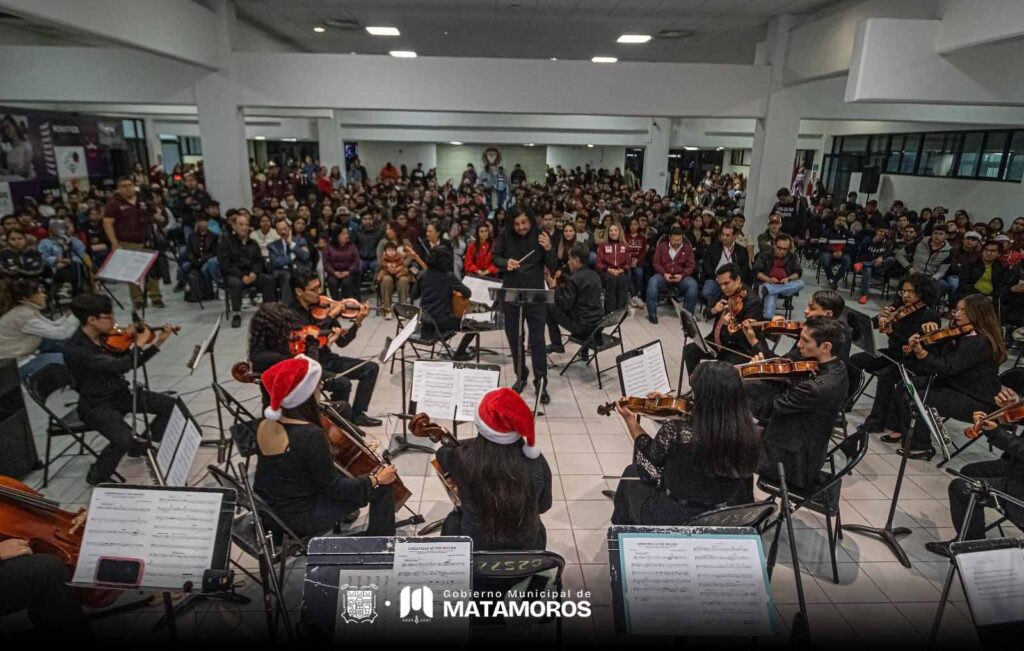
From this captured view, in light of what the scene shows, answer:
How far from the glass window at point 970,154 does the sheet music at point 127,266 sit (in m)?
15.0

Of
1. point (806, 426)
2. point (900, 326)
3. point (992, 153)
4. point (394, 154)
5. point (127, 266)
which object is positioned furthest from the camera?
point (394, 154)

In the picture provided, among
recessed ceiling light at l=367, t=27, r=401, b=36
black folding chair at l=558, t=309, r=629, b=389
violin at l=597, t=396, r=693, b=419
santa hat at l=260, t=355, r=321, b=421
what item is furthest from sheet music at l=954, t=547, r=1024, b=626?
recessed ceiling light at l=367, t=27, r=401, b=36

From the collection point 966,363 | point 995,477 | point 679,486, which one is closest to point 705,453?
point 679,486

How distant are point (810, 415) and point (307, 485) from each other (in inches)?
103

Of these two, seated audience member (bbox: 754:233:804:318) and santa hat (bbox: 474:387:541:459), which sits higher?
santa hat (bbox: 474:387:541:459)

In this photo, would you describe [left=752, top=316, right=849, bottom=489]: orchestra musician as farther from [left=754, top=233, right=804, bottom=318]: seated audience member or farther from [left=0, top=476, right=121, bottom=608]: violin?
[left=754, top=233, right=804, bottom=318]: seated audience member

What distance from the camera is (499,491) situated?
235cm

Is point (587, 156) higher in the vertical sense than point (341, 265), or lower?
higher

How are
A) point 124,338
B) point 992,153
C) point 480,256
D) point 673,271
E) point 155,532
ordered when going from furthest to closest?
point 992,153
point 673,271
point 480,256
point 124,338
point 155,532

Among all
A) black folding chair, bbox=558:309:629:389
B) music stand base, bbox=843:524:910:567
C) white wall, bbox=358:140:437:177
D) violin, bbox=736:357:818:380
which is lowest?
music stand base, bbox=843:524:910:567

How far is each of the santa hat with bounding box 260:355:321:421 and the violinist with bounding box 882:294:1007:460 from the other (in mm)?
3677

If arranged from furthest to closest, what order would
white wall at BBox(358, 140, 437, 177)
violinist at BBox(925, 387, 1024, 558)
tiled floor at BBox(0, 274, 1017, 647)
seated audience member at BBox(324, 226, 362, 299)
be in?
white wall at BBox(358, 140, 437, 177), seated audience member at BBox(324, 226, 362, 299), violinist at BBox(925, 387, 1024, 558), tiled floor at BBox(0, 274, 1017, 647)

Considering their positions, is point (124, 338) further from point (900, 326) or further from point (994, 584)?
point (900, 326)

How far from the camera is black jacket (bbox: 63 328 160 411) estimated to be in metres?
3.63
